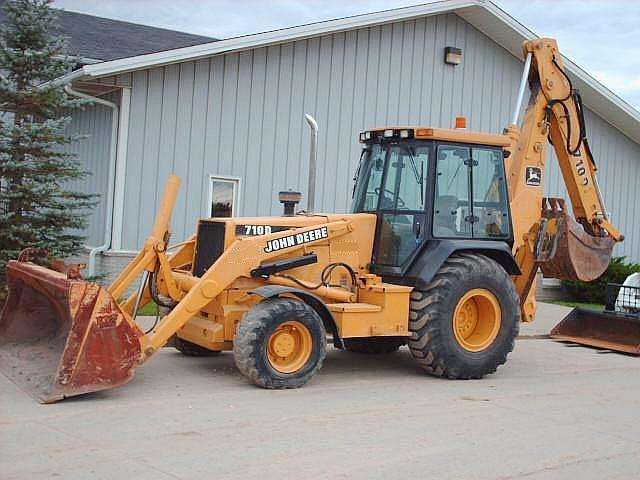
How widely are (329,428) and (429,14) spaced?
1212 cm

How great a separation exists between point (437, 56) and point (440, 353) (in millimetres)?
10192

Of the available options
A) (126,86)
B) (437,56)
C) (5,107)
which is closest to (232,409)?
(5,107)

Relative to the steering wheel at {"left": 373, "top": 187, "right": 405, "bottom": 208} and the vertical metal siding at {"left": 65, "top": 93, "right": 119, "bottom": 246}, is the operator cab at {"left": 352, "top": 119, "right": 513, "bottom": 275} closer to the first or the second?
the steering wheel at {"left": 373, "top": 187, "right": 405, "bottom": 208}

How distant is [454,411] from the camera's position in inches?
320

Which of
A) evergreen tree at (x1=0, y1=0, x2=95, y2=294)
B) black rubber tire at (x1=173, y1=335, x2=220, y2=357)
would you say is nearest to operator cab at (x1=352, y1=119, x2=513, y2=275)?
black rubber tire at (x1=173, y1=335, x2=220, y2=357)

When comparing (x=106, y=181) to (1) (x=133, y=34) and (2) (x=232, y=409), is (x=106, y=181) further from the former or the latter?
(2) (x=232, y=409)

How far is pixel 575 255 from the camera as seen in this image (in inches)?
438

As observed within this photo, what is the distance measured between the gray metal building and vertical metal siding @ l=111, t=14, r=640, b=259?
0.02 metres

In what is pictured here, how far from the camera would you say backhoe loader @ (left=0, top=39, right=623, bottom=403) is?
868cm

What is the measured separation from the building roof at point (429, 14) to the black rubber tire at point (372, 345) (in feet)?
19.4

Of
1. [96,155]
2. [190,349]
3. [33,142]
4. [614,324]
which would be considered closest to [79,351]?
[190,349]

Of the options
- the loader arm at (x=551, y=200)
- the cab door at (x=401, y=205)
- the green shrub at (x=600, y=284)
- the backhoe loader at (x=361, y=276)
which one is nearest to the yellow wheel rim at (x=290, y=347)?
the backhoe loader at (x=361, y=276)

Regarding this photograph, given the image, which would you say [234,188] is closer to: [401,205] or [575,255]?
[401,205]

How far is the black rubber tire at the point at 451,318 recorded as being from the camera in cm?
945
